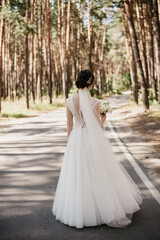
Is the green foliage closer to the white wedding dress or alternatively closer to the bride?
the bride

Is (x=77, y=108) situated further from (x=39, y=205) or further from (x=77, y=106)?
(x=39, y=205)

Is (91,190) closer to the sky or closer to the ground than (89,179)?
closer to the ground

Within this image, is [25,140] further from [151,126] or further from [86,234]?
[86,234]

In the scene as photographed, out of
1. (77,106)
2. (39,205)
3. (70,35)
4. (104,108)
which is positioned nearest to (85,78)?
(77,106)

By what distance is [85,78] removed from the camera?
3.92 m

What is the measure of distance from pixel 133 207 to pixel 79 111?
5.05 ft

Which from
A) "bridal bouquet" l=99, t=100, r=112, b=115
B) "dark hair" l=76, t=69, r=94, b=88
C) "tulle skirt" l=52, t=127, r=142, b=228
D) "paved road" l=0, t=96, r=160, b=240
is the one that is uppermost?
"dark hair" l=76, t=69, r=94, b=88

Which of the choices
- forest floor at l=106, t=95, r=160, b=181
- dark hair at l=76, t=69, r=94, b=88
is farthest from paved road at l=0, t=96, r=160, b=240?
dark hair at l=76, t=69, r=94, b=88

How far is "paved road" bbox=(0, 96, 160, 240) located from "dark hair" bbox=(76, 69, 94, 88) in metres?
1.93

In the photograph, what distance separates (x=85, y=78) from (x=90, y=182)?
56.0 inches

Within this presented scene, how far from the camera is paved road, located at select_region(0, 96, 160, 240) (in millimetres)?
3512

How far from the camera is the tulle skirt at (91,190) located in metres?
3.66

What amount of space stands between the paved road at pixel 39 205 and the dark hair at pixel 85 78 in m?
1.93

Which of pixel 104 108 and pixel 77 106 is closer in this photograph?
pixel 77 106
